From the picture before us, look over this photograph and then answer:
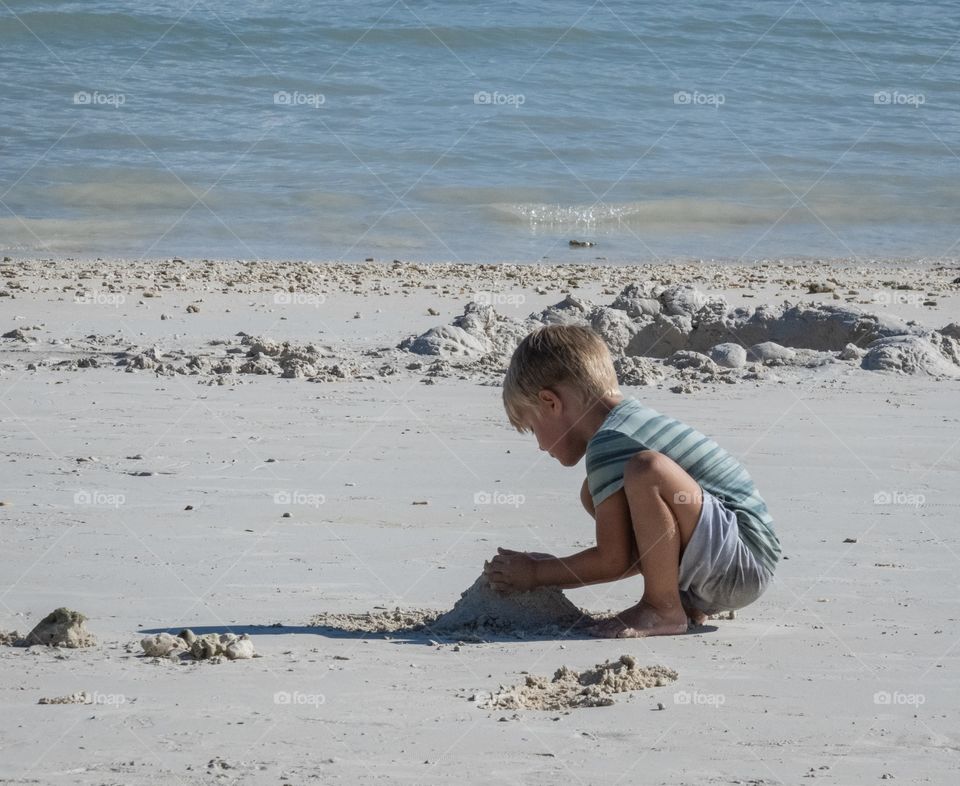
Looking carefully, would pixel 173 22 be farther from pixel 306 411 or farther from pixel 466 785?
pixel 466 785

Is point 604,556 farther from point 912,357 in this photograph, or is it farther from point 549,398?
point 912,357

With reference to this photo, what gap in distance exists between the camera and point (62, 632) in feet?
11.4

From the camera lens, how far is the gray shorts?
3.67 meters

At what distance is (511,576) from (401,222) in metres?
10.7

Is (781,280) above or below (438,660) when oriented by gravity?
above

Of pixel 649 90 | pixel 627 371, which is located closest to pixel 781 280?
pixel 627 371

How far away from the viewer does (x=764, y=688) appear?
3.25 meters

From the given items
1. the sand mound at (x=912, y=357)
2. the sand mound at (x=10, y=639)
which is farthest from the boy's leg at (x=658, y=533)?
the sand mound at (x=912, y=357)

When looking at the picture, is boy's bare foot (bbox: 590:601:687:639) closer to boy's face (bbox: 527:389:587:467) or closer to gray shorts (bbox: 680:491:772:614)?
gray shorts (bbox: 680:491:772:614)

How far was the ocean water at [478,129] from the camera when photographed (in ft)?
46.9

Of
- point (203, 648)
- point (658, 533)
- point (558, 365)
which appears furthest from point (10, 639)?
point (658, 533)

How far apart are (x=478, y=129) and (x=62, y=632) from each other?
15.4 metres

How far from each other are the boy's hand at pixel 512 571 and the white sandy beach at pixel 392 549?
16 centimetres

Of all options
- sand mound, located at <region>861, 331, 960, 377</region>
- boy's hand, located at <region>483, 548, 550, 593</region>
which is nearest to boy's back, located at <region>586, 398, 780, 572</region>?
boy's hand, located at <region>483, 548, 550, 593</region>
